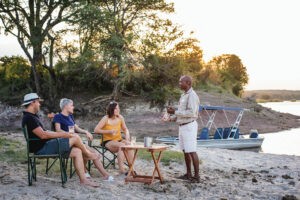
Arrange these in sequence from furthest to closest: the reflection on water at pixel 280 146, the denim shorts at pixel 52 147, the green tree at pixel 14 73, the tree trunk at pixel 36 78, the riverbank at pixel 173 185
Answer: the green tree at pixel 14 73
the tree trunk at pixel 36 78
the reflection on water at pixel 280 146
the denim shorts at pixel 52 147
the riverbank at pixel 173 185

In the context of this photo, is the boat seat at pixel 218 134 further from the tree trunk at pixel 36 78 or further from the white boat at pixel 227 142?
the tree trunk at pixel 36 78


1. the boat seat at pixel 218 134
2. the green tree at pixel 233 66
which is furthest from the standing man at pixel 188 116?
the green tree at pixel 233 66

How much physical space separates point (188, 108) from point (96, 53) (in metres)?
19.2

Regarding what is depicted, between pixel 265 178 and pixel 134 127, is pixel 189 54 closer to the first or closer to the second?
pixel 134 127

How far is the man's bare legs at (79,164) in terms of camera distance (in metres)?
7.13

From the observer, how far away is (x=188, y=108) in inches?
309

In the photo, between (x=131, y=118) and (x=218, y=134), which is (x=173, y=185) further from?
(x=131, y=118)

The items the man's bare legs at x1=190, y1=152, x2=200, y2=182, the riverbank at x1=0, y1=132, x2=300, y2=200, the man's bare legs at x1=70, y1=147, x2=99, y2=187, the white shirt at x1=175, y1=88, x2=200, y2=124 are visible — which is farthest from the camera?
the man's bare legs at x1=190, y1=152, x2=200, y2=182

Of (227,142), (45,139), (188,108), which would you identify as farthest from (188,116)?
(227,142)

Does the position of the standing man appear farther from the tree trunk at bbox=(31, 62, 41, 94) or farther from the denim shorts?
the tree trunk at bbox=(31, 62, 41, 94)

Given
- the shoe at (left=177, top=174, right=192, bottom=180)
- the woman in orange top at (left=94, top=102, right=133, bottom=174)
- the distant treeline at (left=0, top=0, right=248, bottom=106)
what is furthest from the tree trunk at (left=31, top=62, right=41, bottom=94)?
the shoe at (left=177, top=174, right=192, bottom=180)

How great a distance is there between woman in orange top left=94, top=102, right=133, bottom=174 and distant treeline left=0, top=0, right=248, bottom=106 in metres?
17.7

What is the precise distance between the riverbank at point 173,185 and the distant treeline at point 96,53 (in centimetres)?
1711

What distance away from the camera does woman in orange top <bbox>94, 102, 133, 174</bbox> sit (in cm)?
835
